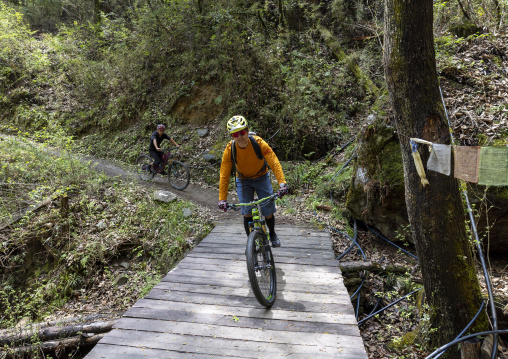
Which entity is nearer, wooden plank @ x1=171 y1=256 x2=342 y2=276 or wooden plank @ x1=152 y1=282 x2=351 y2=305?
wooden plank @ x1=152 y1=282 x2=351 y2=305

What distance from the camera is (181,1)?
1292 centimetres

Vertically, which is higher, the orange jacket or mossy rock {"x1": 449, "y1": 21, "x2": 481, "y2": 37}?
mossy rock {"x1": 449, "y1": 21, "x2": 481, "y2": 37}

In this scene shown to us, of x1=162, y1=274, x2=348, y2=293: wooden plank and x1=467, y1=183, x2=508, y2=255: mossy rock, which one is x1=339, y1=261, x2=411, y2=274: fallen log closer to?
x1=162, y1=274, x2=348, y2=293: wooden plank

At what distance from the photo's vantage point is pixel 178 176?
9664 mm

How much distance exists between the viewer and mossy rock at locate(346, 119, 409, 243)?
6020mm

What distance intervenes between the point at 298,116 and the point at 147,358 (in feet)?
28.0

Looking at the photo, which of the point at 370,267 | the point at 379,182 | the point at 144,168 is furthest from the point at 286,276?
the point at 144,168

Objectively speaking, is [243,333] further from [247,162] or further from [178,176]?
[178,176]

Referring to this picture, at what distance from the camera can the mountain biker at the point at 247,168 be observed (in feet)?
13.8

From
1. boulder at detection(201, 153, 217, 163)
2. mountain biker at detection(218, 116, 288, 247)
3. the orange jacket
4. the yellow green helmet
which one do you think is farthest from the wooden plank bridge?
boulder at detection(201, 153, 217, 163)

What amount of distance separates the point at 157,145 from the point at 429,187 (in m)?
8.03

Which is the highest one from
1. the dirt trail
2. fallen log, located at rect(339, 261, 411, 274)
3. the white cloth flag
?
the white cloth flag

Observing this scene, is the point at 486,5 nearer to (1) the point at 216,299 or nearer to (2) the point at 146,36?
(1) the point at 216,299

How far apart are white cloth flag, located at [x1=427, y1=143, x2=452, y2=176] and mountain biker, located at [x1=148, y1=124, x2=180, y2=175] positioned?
792 cm
